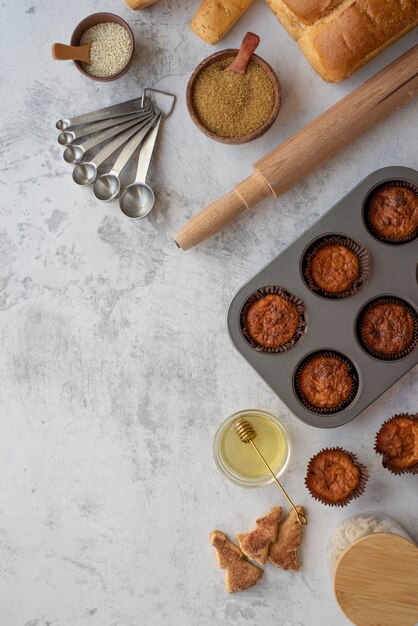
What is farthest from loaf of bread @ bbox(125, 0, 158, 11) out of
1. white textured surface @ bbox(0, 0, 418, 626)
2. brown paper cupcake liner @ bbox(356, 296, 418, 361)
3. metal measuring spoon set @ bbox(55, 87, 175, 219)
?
brown paper cupcake liner @ bbox(356, 296, 418, 361)

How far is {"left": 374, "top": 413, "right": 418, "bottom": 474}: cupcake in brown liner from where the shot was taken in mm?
2980

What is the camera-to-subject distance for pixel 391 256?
2896 millimetres

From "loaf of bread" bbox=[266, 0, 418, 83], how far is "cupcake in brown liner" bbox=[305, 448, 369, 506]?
181 cm

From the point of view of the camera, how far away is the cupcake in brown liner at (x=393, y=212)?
287 cm

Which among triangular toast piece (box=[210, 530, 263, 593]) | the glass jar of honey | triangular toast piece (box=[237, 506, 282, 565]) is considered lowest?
triangular toast piece (box=[210, 530, 263, 593])

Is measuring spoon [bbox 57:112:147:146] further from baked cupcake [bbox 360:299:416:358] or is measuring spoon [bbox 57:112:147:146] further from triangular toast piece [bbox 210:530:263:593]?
triangular toast piece [bbox 210:530:263:593]

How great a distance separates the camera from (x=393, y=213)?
2.88 metres

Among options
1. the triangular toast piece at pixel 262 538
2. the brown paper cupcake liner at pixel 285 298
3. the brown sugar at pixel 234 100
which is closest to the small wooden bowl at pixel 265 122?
the brown sugar at pixel 234 100

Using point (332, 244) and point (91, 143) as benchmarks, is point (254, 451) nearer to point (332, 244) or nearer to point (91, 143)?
point (332, 244)

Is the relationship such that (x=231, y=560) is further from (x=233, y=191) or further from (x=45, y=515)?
(x=233, y=191)

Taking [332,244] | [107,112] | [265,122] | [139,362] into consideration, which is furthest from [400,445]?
[107,112]

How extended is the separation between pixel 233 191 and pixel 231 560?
1881mm

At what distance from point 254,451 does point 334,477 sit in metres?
0.41

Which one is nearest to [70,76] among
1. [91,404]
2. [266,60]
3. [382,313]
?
[266,60]
